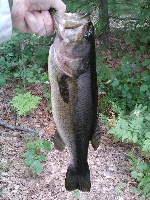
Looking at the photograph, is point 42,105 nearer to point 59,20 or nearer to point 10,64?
point 10,64

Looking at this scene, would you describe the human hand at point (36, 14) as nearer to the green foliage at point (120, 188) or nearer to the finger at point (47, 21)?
the finger at point (47, 21)

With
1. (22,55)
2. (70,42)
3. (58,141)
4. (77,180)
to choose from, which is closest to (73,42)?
(70,42)

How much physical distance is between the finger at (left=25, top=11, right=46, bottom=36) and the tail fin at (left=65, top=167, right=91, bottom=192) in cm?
106

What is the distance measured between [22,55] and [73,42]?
362 cm

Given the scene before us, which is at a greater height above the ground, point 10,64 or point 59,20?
point 59,20

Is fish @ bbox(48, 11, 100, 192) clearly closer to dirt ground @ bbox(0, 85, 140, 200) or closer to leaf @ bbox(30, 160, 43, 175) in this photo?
leaf @ bbox(30, 160, 43, 175)

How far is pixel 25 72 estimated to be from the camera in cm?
514

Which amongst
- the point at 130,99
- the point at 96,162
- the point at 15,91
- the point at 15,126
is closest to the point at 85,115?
the point at 96,162

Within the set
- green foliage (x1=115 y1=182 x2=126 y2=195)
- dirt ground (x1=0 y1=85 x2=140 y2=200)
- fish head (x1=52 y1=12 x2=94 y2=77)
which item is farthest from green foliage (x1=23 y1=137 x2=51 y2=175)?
fish head (x1=52 y1=12 x2=94 y2=77)

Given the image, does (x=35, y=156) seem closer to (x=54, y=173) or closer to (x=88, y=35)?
(x=54, y=173)

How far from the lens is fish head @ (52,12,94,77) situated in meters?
1.92

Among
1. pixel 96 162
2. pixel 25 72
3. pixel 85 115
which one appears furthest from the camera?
pixel 25 72

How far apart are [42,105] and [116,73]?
1.21 meters

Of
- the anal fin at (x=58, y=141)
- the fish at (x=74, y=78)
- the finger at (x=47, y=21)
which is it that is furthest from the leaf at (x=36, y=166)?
the finger at (x=47, y=21)
